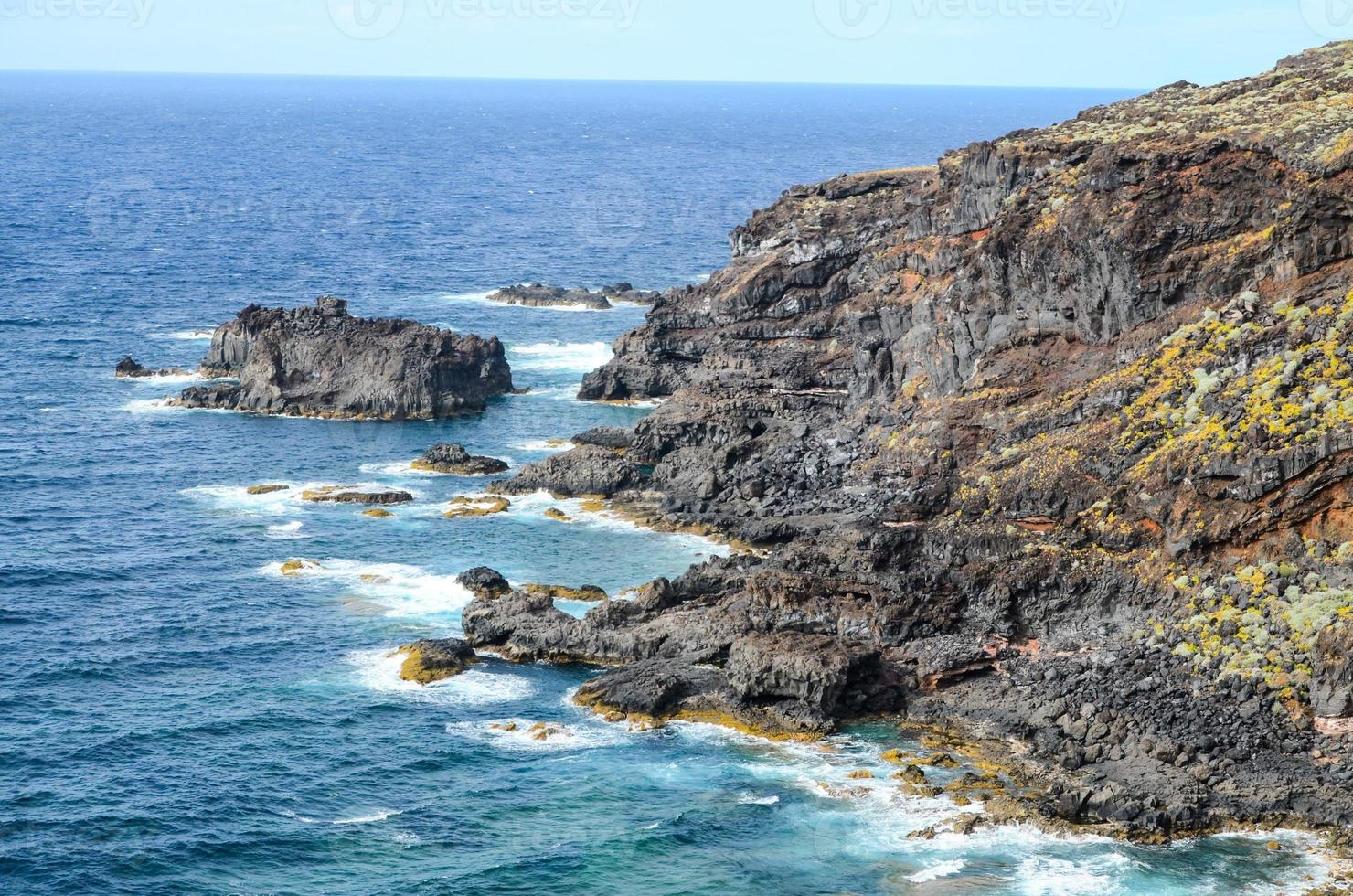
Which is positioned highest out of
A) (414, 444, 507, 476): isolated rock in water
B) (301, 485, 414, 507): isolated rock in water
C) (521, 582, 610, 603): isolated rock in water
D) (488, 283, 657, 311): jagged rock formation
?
(488, 283, 657, 311): jagged rock formation

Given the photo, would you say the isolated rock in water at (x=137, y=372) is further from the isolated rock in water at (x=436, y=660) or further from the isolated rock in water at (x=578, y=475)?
the isolated rock in water at (x=436, y=660)

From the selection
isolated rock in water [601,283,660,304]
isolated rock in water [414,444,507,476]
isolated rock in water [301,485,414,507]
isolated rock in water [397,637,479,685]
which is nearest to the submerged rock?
isolated rock in water [414,444,507,476]

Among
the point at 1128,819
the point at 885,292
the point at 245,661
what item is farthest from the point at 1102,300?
the point at 245,661

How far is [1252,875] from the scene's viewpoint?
56.5 m

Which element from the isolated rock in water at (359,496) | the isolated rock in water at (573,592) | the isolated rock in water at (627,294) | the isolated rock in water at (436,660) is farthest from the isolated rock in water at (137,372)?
the isolated rock in water at (436,660)

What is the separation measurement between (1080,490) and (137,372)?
90327 millimetres

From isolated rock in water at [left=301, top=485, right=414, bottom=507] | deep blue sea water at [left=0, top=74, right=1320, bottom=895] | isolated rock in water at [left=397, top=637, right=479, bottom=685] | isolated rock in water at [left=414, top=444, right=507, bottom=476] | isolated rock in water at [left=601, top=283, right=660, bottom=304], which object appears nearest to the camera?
deep blue sea water at [left=0, top=74, right=1320, bottom=895]

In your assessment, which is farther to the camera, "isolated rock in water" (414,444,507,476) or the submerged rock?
the submerged rock

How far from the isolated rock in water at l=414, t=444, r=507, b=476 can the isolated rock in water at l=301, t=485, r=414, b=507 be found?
695 cm

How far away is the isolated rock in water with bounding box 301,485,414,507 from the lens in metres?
104

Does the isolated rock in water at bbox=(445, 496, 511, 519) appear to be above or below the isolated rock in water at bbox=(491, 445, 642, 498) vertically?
below

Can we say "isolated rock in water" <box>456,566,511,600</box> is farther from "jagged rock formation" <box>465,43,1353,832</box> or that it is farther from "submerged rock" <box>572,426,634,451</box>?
"submerged rock" <box>572,426,634,451</box>

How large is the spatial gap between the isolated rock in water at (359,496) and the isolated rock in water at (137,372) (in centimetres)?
3927

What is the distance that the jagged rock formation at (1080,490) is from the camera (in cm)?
6519
